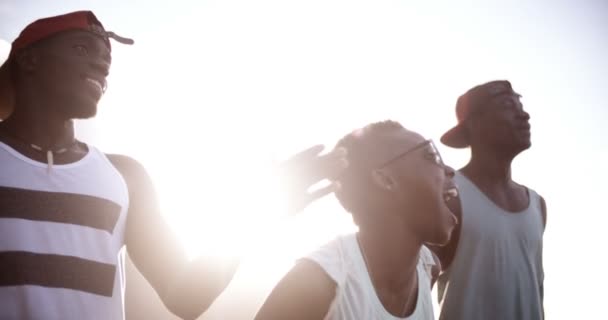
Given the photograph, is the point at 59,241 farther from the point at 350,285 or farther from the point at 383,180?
the point at 383,180

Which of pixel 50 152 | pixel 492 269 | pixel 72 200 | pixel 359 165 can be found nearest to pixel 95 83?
pixel 50 152

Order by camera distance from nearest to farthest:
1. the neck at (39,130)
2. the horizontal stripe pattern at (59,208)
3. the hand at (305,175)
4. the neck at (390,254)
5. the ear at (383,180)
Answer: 1. the hand at (305,175)
2. the horizontal stripe pattern at (59,208)
3. the neck at (39,130)
4. the neck at (390,254)
5. the ear at (383,180)

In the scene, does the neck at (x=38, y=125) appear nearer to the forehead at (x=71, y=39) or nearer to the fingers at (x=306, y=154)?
the forehead at (x=71, y=39)

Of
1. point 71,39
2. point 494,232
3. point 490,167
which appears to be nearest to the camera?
point 71,39

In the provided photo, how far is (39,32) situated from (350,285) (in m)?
2.46

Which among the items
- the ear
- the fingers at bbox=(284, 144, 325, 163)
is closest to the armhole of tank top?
the fingers at bbox=(284, 144, 325, 163)

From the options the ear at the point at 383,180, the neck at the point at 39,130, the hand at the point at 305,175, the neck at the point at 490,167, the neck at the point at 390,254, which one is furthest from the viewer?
the neck at the point at 490,167

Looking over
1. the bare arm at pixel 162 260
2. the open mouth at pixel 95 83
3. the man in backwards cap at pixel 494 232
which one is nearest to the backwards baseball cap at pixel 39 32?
the open mouth at pixel 95 83

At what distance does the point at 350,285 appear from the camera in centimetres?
285

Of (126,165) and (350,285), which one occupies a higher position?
(126,165)

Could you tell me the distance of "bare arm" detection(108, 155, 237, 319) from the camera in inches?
83.2

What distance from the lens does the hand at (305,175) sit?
74.9 inches

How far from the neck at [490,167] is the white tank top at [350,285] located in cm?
224

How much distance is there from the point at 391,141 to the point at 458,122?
89.2 inches
